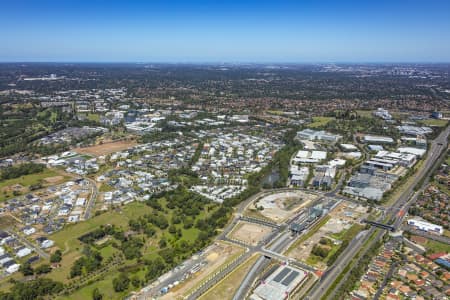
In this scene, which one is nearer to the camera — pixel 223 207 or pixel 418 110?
pixel 223 207

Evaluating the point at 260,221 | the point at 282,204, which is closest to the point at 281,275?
the point at 260,221

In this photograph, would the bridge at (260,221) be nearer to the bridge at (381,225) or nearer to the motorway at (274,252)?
the motorway at (274,252)

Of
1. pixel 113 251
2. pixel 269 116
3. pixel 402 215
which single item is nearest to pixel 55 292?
pixel 113 251

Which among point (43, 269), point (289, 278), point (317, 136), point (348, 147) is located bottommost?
point (43, 269)

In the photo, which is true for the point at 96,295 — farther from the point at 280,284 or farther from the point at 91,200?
the point at 91,200

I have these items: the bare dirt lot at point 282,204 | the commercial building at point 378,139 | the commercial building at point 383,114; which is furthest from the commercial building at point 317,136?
the bare dirt lot at point 282,204

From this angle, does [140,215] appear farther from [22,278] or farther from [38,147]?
[38,147]

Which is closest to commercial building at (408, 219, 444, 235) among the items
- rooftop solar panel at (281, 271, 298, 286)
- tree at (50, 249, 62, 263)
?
rooftop solar panel at (281, 271, 298, 286)
